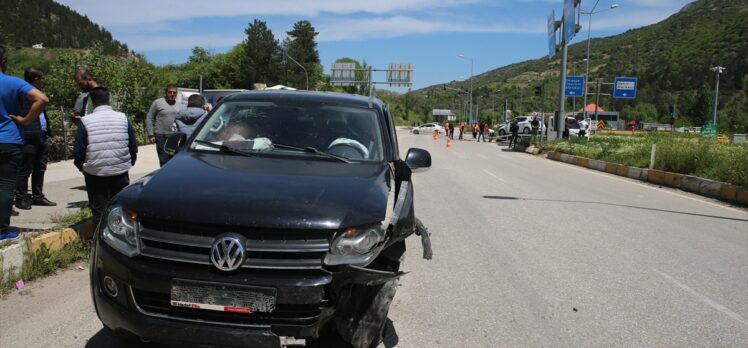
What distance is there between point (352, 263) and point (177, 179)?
1.26 metres

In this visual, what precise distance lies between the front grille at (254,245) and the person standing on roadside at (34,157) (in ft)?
16.1

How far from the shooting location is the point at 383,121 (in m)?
4.71

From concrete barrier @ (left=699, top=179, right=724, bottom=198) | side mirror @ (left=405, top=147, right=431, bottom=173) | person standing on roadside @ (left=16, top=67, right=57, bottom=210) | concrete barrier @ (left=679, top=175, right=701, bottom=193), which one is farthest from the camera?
concrete barrier @ (left=679, top=175, right=701, bottom=193)

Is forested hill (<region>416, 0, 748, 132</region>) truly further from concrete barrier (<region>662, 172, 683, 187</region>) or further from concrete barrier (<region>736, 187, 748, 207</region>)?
concrete barrier (<region>736, 187, 748, 207</region>)

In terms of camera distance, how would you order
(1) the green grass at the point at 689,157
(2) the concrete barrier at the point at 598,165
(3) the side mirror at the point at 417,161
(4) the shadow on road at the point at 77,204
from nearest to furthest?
(3) the side mirror at the point at 417,161 → (4) the shadow on road at the point at 77,204 → (1) the green grass at the point at 689,157 → (2) the concrete barrier at the point at 598,165

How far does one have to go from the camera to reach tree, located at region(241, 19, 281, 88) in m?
79.7

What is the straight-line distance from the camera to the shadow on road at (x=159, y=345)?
3.50 m

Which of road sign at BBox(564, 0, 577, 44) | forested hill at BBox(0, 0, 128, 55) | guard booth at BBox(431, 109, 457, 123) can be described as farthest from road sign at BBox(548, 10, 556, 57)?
forested hill at BBox(0, 0, 128, 55)

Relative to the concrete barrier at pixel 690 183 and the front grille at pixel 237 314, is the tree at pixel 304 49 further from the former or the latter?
the front grille at pixel 237 314

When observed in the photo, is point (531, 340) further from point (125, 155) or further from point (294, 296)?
point (125, 155)

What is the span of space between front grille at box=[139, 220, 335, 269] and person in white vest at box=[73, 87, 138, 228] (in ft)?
8.76

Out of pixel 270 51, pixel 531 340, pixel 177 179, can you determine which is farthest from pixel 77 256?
pixel 270 51

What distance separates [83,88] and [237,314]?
5.59 m

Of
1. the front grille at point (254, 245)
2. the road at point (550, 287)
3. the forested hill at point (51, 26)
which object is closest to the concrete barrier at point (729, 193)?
the road at point (550, 287)
